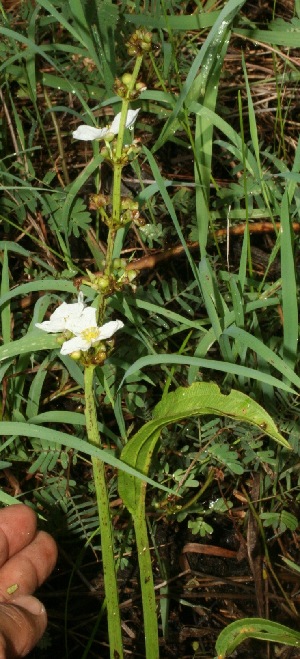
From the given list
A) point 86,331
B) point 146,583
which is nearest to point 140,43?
point 86,331

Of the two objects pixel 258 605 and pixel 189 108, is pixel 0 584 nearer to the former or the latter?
pixel 258 605

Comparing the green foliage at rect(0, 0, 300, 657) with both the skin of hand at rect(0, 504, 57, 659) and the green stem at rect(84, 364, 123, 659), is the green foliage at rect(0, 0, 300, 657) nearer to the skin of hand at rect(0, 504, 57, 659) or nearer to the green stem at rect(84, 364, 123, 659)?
the green stem at rect(84, 364, 123, 659)

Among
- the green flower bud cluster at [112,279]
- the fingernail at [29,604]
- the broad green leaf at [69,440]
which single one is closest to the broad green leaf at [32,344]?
the broad green leaf at [69,440]

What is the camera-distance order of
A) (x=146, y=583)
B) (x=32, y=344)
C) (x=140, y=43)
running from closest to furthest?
(x=140, y=43), (x=146, y=583), (x=32, y=344)

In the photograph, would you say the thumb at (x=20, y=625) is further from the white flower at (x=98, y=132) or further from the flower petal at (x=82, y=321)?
the white flower at (x=98, y=132)

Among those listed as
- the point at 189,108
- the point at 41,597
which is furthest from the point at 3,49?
the point at 41,597

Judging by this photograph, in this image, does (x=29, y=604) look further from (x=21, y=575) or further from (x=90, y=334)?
(x=90, y=334)

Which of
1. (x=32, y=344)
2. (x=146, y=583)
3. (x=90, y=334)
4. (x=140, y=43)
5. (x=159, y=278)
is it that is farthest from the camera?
(x=159, y=278)
